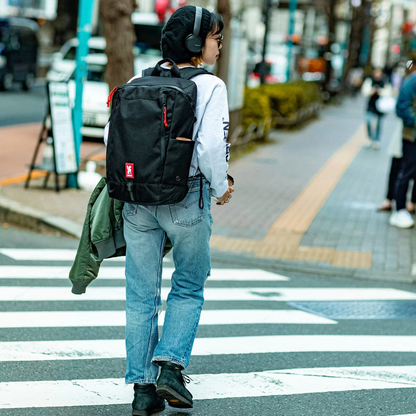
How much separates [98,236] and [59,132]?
6297 millimetres

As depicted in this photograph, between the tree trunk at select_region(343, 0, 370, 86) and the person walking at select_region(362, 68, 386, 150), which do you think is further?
the tree trunk at select_region(343, 0, 370, 86)

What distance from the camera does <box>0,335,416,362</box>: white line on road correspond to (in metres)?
4.67

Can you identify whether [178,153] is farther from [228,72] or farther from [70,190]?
[228,72]

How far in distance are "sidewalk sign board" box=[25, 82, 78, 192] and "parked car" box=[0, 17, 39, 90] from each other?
765 inches

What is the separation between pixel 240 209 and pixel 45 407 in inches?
262

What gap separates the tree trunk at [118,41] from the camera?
1097 centimetres

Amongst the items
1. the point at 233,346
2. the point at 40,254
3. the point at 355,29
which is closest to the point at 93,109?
the point at 40,254

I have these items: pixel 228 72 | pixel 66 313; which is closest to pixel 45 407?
pixel 66 313

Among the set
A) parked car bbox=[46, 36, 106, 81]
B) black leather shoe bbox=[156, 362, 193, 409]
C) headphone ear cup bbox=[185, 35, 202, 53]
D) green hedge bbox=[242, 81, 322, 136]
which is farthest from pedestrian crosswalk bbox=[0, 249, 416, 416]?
parked car bbox=[46, 36, 106, 81]

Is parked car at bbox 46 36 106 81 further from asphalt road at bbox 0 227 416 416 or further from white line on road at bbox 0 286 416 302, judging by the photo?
white line on road at bbox 0 286 416 302

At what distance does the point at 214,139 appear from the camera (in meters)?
3.46

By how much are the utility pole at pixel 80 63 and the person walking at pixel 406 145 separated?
3810mm

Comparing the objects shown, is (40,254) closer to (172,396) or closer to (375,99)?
(172,396)

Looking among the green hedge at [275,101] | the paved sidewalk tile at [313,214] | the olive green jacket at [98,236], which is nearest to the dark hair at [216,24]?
the olive green jacket at [98,236]
